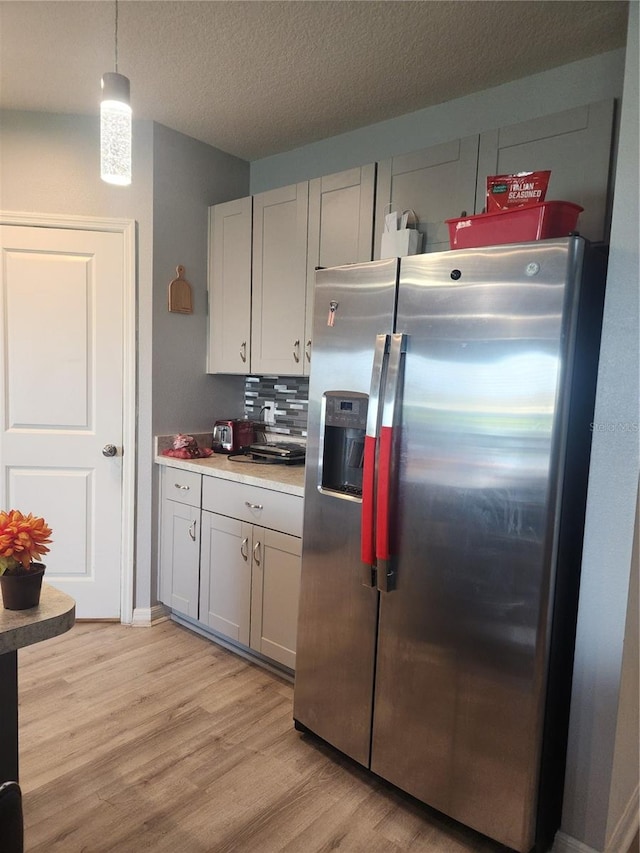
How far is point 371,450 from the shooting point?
1.80 metres

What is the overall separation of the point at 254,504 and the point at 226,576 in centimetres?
44

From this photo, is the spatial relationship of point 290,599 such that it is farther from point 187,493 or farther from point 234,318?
point 234,318

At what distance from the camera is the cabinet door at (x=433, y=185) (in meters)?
2.29

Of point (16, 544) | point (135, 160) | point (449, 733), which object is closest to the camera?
point (16, 544)

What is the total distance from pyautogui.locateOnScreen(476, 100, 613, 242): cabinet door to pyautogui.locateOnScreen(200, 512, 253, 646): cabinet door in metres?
1.88

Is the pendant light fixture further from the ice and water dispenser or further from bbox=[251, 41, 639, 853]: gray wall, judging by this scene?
bbox=[251, 41, 639, 853]: gray wall

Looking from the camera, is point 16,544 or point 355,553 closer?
point 16,544

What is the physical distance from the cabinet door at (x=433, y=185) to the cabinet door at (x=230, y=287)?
888 mm

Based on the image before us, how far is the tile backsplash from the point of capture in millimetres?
3279

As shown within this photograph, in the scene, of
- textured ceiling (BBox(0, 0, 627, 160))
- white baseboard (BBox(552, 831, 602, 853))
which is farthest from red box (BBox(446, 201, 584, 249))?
white baseboard (BBox(552, 831, 602, 853))

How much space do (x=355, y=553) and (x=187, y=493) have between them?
1.33m

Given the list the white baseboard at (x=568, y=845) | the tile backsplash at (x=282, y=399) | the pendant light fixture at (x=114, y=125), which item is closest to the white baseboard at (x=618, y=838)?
the white baseboard at (x=568, y=845)

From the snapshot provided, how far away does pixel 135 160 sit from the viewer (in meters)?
Answer: 2.97

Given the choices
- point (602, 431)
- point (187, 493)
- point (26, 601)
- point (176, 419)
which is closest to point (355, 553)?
point (602, 431)
